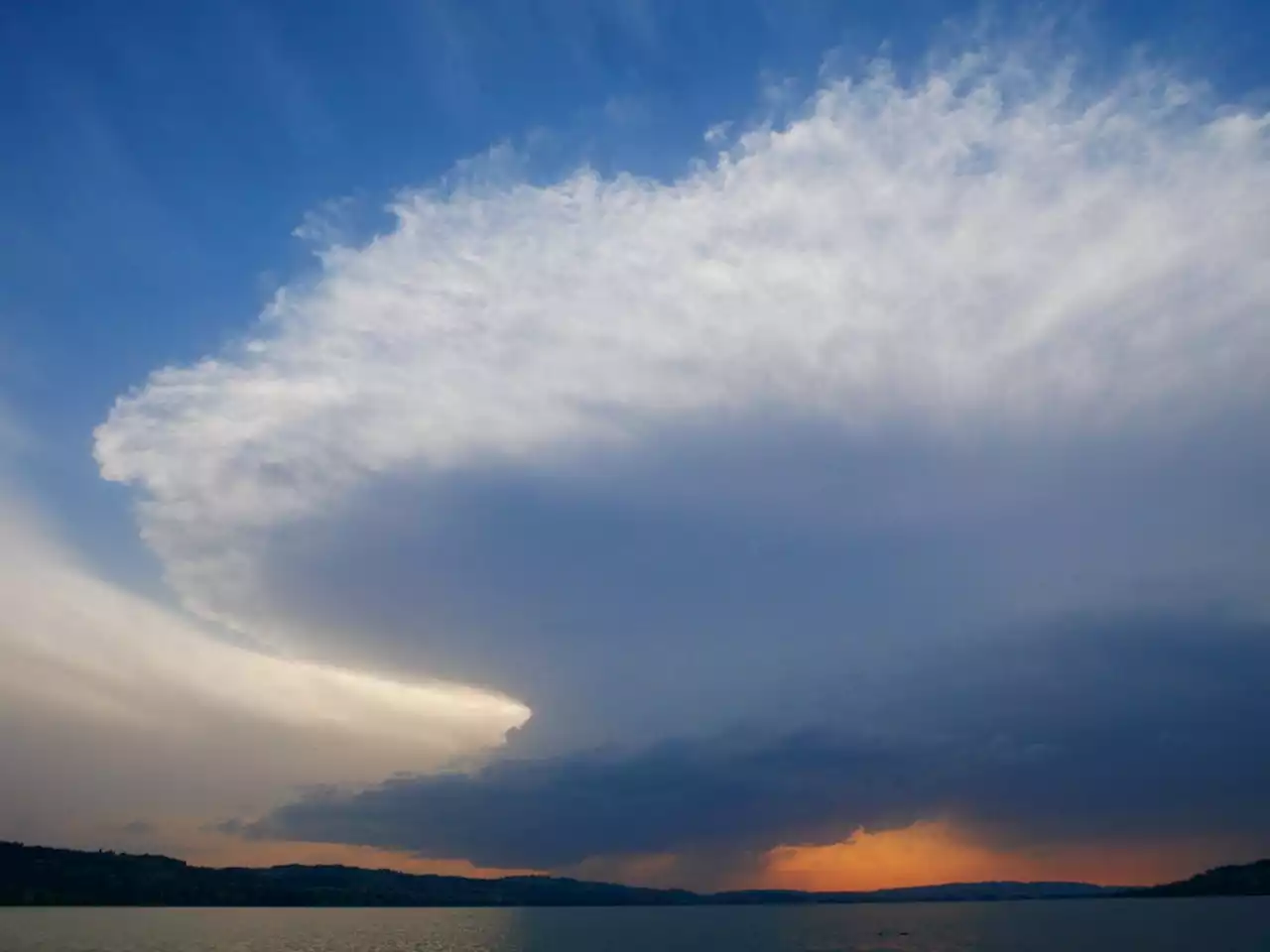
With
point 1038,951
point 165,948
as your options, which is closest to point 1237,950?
point 1038,951

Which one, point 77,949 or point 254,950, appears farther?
point 254,950

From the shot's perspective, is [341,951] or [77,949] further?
[341,951]

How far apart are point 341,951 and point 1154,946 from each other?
6694 inches

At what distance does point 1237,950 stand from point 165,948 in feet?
695

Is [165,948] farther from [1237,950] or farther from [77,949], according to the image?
[1237,950]

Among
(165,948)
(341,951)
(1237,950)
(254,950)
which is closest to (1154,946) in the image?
(1237,950)

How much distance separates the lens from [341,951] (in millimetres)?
197750

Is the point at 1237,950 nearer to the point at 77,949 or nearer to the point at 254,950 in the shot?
the point at 254,950

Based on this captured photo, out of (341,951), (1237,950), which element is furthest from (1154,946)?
(341,951)

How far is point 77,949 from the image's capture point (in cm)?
18200

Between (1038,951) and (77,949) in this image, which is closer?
(77,949)

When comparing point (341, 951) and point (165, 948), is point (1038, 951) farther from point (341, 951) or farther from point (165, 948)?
point (165, 948)

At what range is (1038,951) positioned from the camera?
19875 centimetres

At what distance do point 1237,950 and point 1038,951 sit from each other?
37253mm
